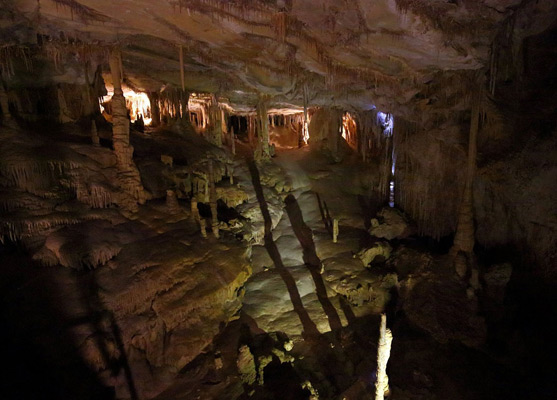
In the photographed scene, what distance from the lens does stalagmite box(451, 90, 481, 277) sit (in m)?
9.96

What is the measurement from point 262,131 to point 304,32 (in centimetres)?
1180

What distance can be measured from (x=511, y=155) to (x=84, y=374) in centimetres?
1272

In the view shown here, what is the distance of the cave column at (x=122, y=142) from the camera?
34.0 ft

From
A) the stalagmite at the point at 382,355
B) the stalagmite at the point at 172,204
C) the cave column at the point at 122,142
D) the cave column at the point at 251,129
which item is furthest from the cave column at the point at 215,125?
the stalagmite at the point at 382,355

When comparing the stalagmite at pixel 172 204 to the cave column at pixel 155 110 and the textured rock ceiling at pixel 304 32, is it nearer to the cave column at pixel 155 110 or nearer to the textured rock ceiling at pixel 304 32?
the textured rock ceiling at pixel 304 32

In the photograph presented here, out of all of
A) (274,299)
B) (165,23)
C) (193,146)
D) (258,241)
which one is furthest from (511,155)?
(193,146)

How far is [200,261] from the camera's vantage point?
9.63 metres

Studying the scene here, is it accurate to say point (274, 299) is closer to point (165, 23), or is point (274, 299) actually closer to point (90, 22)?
point (165, 23)

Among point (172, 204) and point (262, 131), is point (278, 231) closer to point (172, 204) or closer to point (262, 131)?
point (172, 204)

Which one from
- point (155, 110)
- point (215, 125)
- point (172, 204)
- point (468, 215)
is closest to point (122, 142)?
point (172, 204)

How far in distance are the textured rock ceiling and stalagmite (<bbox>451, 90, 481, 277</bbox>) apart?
5.96 feet

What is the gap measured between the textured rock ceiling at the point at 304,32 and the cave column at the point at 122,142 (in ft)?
3.84

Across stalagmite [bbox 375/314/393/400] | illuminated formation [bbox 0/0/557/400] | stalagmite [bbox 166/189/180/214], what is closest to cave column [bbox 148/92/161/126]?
illuminated formation [bbox 0/0/557/400]

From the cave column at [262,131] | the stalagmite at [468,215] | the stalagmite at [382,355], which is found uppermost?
the cave column at [262,131]
